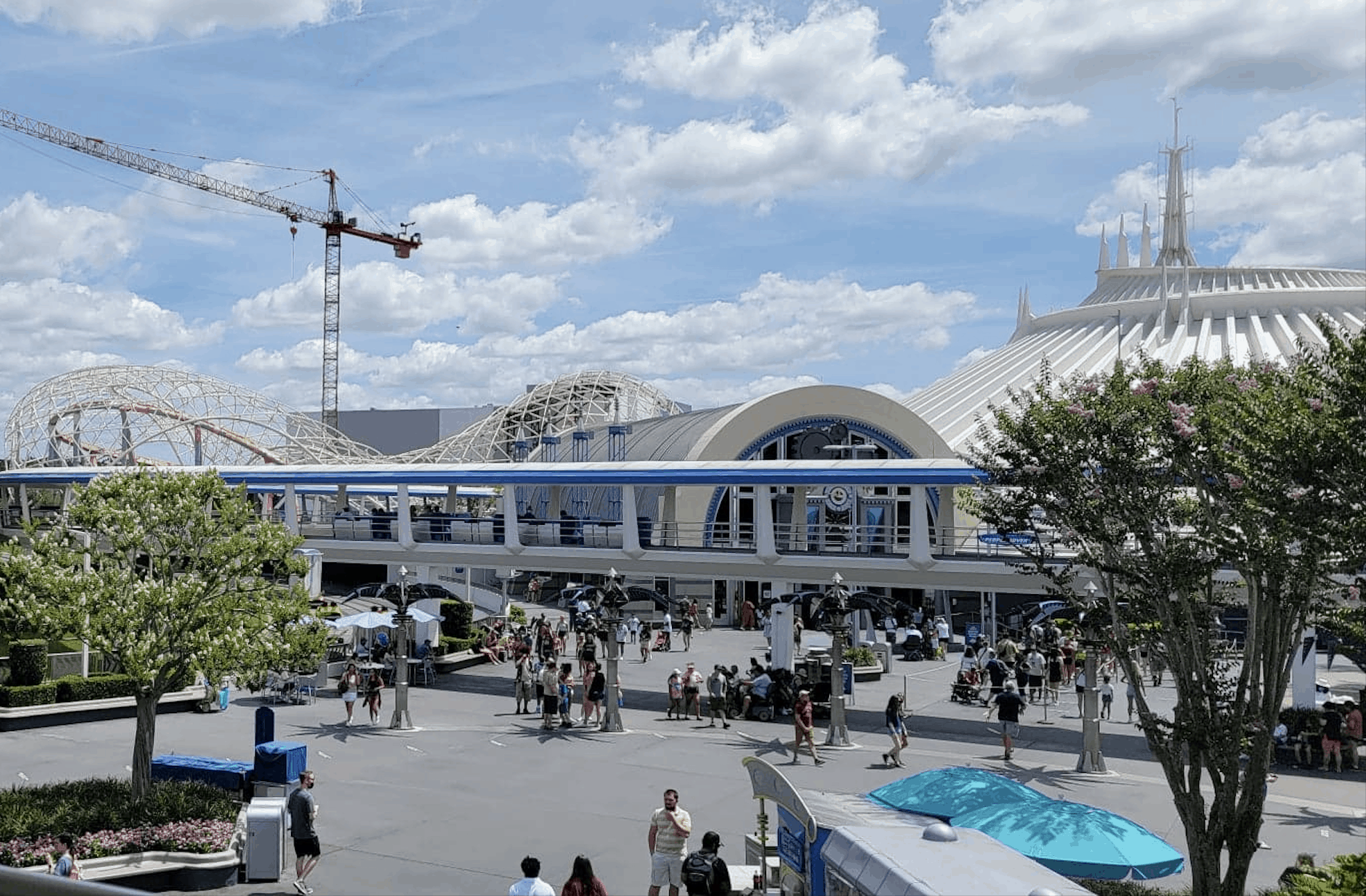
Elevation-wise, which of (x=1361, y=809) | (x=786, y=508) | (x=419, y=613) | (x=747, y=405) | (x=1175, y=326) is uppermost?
(x=1175, y=326)

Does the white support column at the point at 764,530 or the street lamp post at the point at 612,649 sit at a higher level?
the white support column at the point at 764,530

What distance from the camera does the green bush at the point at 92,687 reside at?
2331 centimetres

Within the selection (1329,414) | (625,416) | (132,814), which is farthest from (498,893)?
(625,416)

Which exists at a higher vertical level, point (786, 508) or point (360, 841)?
point (786, 508)

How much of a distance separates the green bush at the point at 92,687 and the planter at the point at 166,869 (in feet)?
35.0

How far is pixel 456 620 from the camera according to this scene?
1273 inches

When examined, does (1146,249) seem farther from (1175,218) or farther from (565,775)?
(565,775)

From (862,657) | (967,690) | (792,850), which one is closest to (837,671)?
(967,690)

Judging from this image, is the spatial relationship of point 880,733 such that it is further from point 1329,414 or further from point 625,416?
point 625,416

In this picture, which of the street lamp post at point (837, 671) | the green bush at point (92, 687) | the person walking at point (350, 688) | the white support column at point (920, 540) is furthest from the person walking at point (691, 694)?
the green bush at point (92, 687)

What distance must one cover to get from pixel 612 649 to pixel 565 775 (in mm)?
4184

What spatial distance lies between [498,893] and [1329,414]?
978 centimetres

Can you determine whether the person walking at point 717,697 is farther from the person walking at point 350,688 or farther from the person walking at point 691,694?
the person walking at point 350,688

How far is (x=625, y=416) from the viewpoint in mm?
71125
